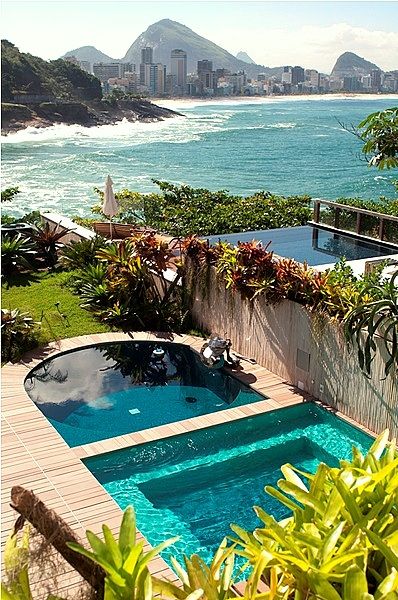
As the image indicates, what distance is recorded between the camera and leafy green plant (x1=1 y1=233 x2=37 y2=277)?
11984 mm

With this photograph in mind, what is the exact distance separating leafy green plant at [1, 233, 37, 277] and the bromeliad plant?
9.71m

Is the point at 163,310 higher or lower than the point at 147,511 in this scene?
higher

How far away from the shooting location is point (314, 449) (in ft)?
22.6

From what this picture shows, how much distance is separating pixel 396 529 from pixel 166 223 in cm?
1364

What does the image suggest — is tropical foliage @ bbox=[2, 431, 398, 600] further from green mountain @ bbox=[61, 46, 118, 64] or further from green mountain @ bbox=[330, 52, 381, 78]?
green mountain @ bbox=[61, 46, 118, 64]

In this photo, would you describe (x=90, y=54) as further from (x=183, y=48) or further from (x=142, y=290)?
(x=142, y=290)

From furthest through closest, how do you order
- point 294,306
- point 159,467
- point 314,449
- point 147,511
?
point 294,306 → point 314,449 → point 159,467 → point 147,511

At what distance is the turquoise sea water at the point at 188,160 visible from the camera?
153ft

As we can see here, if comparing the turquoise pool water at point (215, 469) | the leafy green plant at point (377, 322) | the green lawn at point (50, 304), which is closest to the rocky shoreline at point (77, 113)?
the green lawn at point (50, 304)

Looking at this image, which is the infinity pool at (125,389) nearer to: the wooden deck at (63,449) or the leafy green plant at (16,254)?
the wooden deck at (63,449)

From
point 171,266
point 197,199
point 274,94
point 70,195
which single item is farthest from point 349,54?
point 171,266

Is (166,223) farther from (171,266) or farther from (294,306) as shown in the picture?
(294,306)

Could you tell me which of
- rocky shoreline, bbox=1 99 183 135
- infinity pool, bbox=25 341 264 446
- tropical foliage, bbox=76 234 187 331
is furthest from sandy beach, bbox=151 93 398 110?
infinity pool, bbox=25 341 264 446

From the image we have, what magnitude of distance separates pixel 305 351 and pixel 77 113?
→ 63318mm
